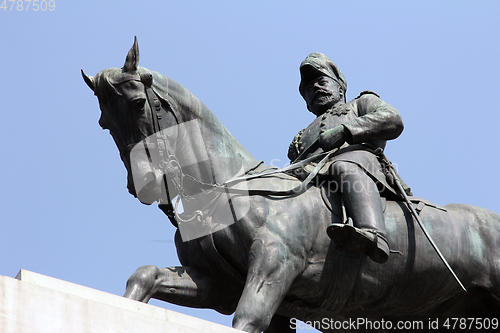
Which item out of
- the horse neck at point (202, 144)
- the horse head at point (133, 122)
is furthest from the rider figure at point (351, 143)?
the horse head at point (133, 122)

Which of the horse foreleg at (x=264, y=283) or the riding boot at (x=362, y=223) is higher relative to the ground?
the riding boot at (x=362, y=223)

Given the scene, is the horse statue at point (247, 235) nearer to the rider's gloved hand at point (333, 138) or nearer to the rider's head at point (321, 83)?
the rider's gloved hand at point (333, 138)

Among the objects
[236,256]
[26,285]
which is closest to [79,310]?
[26,285]

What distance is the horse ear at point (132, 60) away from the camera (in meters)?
9.21

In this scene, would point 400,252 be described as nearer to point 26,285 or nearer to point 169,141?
point 169,141

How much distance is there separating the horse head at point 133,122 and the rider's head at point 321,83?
2434mm

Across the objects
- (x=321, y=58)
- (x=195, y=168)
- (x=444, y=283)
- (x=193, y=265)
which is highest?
(x=321, y=58)

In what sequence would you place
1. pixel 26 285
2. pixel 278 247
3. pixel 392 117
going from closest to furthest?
pixel 26 285 < pixel 278 247 < pixel 392 117

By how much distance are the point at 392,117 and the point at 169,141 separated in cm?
257

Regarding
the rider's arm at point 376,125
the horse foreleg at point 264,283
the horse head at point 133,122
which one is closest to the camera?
the horse foreleg at point 264,283

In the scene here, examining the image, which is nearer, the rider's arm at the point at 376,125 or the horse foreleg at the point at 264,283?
the horse foreleg at the point at 264,283

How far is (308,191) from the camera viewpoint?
380 inches

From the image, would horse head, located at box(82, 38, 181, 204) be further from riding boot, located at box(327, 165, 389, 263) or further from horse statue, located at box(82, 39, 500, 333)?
riding boot, located at box(327, 165, 389, 263)

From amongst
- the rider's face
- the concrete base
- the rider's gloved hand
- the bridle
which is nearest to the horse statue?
the bridle
